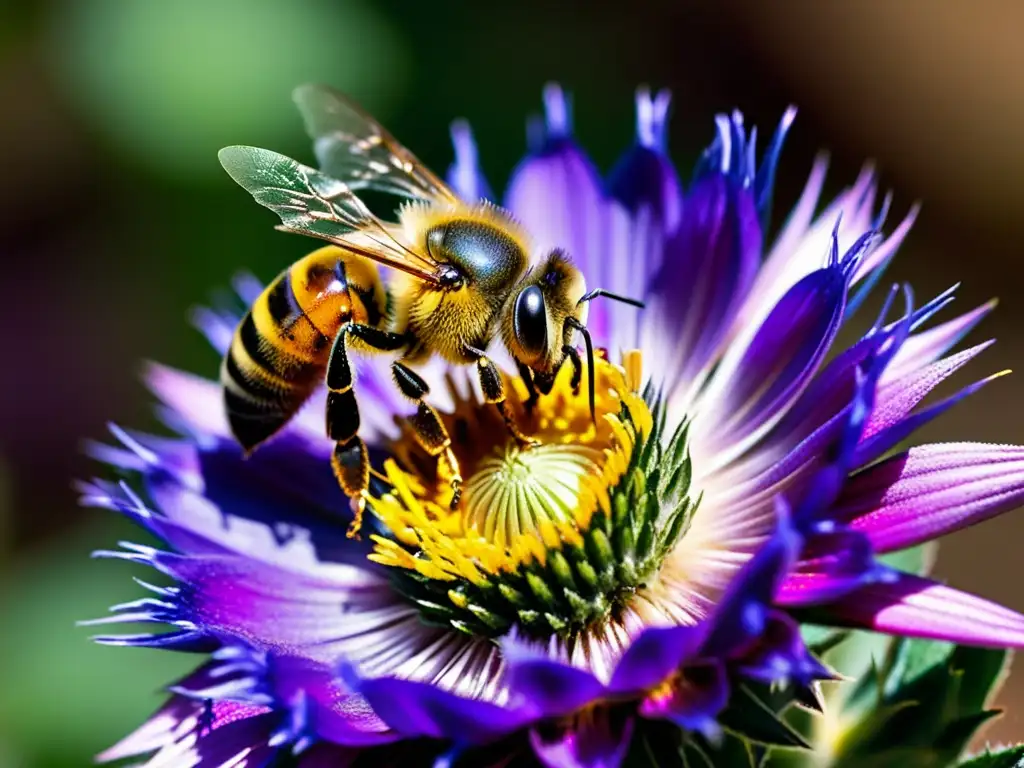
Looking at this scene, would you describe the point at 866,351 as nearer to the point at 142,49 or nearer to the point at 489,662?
the point at 489,662

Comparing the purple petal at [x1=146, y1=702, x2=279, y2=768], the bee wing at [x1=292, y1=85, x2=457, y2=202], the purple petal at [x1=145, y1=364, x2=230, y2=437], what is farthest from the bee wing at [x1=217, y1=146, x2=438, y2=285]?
the purple petal at [x1=146, y1=702, x2=279, y2=768]

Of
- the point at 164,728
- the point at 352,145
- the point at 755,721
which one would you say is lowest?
the point at 164,728

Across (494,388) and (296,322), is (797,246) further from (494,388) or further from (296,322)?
(296,322)

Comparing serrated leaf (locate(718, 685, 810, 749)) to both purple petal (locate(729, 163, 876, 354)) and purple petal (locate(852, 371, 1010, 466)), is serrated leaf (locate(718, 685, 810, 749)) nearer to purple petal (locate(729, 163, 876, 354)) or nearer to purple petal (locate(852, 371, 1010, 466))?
purple petal (locate(852, 371, 1010, 466))

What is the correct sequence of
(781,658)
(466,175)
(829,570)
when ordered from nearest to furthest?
1. (781,658)
2. (829,570)
3. (466,175)

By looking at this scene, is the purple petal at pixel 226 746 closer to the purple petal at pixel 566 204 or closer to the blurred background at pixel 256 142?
the purple petal at pixel 566 204

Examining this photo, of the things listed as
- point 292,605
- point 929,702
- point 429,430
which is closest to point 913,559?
point 929,702

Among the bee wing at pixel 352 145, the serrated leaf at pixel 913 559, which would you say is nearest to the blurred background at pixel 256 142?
the bee wing at pixel 352 145
